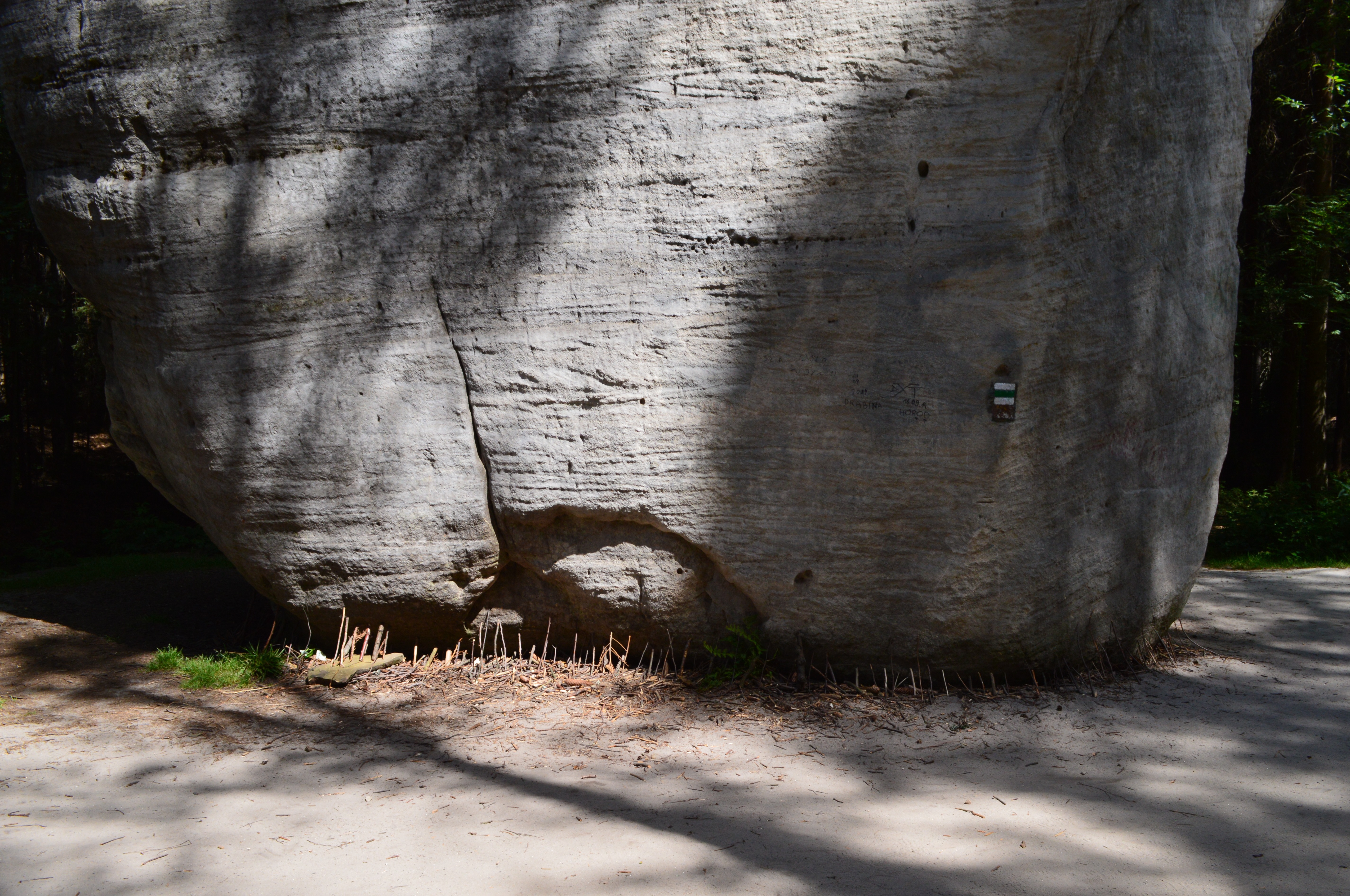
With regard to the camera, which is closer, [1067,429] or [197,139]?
[1067,429]

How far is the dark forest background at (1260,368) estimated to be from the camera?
1014 centimetres

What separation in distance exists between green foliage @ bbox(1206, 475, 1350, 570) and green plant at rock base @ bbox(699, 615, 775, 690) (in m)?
6.26

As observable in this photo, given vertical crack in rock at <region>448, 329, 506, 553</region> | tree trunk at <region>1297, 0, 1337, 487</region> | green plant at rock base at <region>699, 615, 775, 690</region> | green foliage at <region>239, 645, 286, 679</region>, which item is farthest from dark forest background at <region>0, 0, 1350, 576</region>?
green plant at rock base at <region>699, 615, 775, 690</region>

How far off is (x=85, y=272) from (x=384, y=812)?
427 centimetres

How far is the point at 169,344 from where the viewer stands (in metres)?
5.24

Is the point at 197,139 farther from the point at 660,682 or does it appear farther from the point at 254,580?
the point at 660,682

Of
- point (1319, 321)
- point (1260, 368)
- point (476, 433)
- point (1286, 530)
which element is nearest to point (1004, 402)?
point (476, 433)

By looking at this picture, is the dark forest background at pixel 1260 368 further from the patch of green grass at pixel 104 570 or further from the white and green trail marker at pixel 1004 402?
the white and green trail marker at pixel 1004 402

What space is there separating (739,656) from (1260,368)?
14066 millimetres

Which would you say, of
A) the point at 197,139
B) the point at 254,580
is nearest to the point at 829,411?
the point at 254,580

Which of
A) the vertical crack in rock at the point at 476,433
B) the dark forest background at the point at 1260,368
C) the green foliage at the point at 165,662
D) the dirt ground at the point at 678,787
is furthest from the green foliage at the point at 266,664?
the dark forest background at the point at 1260,368

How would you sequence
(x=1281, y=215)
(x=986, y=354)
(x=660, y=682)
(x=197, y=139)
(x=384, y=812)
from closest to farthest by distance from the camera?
(x=384, y=812) → (x=986, y=354) → (x=660, y=682) → (x=197, y=139) → (x=1281, y=215)

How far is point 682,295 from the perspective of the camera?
4605mm

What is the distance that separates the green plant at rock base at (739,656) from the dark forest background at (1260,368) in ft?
23.7
